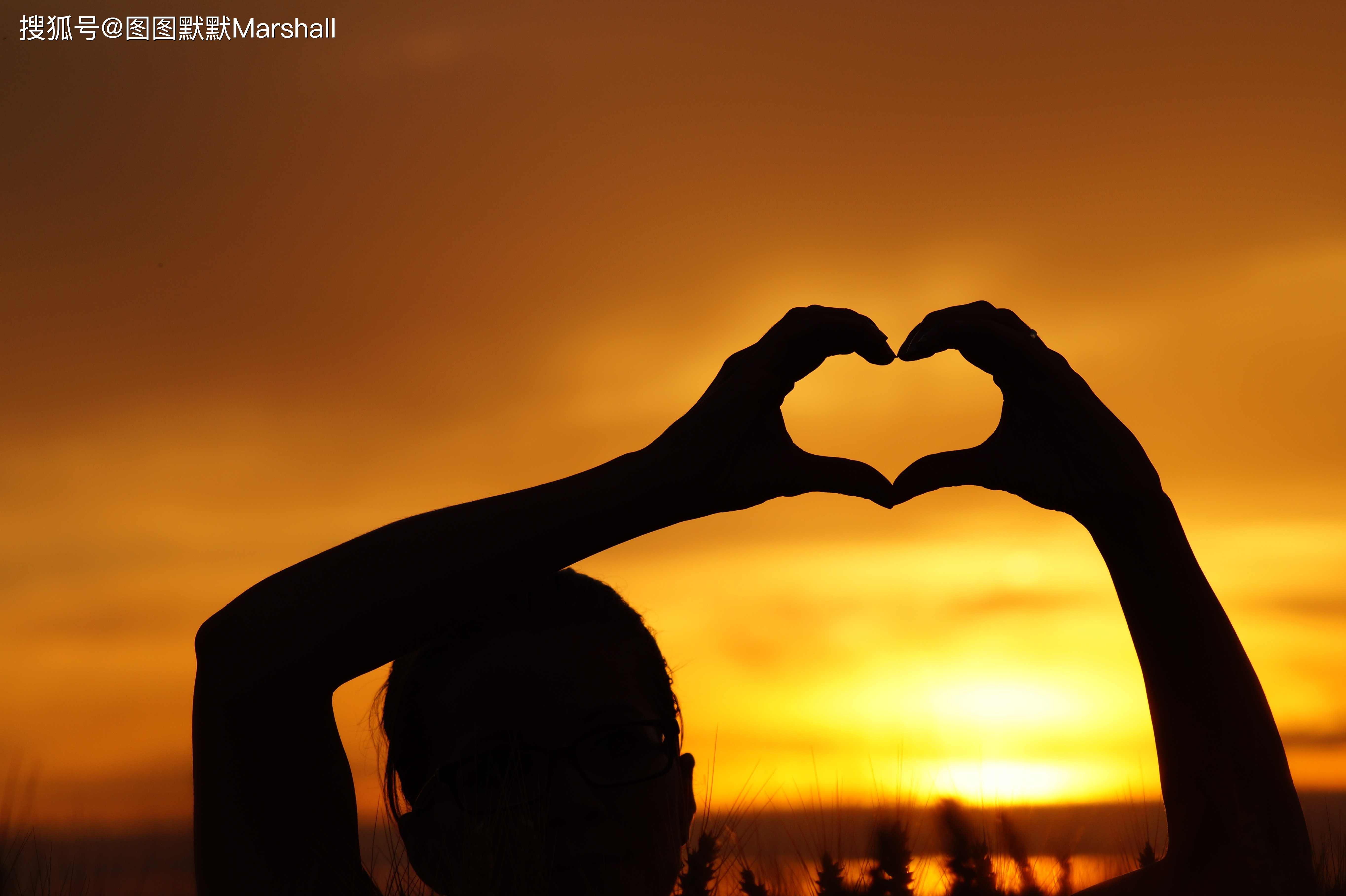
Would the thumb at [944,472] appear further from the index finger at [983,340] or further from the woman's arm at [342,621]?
the woman's arm at [342,621]

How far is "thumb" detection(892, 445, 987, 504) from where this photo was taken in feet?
6.14

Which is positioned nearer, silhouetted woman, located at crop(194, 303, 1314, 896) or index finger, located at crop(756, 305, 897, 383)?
silhouetted woman, located at crop(194, 303, 1314, 896)

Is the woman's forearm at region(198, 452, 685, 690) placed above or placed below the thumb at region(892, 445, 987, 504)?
below

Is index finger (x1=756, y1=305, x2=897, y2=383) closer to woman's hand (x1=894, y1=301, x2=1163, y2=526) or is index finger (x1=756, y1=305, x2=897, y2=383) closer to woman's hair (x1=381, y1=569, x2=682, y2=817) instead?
woman's hand (x1=894, y1=301, x2=1163, y2=526)

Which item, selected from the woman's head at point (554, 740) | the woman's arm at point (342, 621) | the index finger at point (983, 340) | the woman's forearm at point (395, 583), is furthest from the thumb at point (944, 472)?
the woman's head at point (554, 740)

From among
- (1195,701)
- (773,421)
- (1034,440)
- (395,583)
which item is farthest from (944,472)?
(395,583)

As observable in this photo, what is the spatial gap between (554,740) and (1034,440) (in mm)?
1244

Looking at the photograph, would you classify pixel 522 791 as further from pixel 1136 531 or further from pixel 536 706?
pixel 1136 531

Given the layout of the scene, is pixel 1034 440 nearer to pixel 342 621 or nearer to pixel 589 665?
pixel 589 665

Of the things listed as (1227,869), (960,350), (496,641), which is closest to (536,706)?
(496,641)

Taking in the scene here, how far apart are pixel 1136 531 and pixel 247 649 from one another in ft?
5.40

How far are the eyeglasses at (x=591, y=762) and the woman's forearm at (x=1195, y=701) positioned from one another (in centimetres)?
107

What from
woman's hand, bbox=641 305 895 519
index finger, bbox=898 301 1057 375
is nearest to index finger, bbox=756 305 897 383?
woman's hand, bbox=641 305 895 519

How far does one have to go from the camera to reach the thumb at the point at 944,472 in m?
1.87
